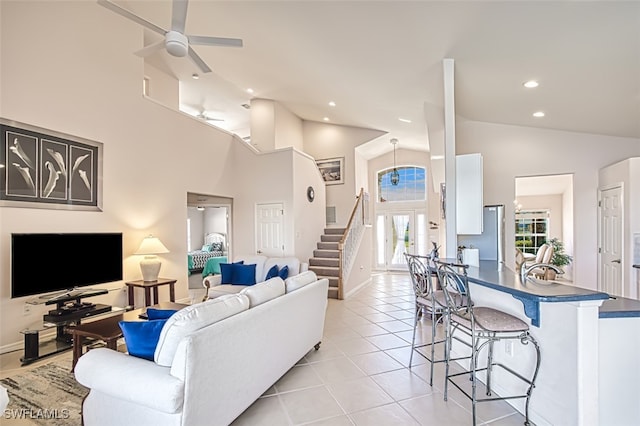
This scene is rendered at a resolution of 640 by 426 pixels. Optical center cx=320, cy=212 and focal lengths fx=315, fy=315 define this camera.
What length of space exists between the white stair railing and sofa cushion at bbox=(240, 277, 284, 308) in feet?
11.6

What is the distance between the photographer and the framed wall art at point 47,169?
12.5 ft

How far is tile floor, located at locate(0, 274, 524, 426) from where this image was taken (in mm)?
2365

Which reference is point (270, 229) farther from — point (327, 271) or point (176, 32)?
point (176, 32)

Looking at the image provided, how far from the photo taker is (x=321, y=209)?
28.0ft

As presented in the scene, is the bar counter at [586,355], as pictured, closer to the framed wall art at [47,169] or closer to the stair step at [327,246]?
the framed wall art at [47,169]

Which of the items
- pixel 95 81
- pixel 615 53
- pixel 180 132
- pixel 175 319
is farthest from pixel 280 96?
pixel 175 319

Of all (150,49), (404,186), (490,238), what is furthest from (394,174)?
(150,49)

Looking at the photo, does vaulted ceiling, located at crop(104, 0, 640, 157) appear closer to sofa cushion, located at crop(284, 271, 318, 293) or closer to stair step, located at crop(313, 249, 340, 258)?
sofa cushion, located at crop(284, 271, 318, 293)

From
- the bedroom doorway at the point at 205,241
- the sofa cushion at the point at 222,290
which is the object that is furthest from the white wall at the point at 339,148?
the sofa cushion at the point at 222,290

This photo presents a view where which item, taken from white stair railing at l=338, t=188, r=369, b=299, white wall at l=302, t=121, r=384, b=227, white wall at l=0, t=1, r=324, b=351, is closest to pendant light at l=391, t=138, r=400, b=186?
white wall at l=302, t=121, r=384, b=227

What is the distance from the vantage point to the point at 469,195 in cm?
377

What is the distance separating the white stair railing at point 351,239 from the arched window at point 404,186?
228 centimetres

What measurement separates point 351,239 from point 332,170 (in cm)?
292

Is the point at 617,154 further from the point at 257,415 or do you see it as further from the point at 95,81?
the point at 95,81
